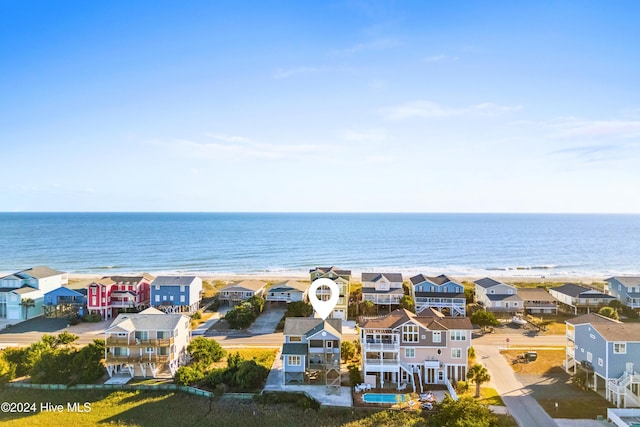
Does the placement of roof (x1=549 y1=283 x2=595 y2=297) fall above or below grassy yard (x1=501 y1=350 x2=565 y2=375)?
above

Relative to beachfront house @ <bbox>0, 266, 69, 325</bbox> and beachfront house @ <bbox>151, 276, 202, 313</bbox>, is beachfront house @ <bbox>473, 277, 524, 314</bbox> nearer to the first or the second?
beachfront house @ <bbox>151, 276, 202, 313</bbox>

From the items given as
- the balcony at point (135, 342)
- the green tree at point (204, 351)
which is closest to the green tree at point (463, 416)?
the green tree at point (204, 351)

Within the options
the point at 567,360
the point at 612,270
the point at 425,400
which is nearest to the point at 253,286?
the point at 425,400

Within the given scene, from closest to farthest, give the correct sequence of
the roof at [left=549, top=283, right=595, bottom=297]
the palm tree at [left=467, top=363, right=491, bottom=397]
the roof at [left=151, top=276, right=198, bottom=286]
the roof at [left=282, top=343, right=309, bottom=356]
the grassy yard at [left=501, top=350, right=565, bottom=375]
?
1. the palm tree at [left=467, top=363, right=491, bottom=397]
2. the roof at [left=282, top=343, right=309, bottom=356]
3. the grassy yard at [left=501, top=350, right=565, bottom=375]
4. the roof at [left=549, top=283, right=595, bottom=297]
5. the roof at [left=151, top=276, right=198, bottom=286]

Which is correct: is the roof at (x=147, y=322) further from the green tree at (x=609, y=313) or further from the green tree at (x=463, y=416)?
the green tree at (x=609, y=313)

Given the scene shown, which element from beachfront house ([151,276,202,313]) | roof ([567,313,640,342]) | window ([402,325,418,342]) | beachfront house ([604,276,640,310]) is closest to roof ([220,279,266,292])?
beachfront house ([151,276,202,313])

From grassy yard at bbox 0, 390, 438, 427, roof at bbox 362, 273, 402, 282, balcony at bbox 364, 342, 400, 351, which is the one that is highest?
roof at bbox 362, 273, 402, 282

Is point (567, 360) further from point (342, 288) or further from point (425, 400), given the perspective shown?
point (342, 288)
